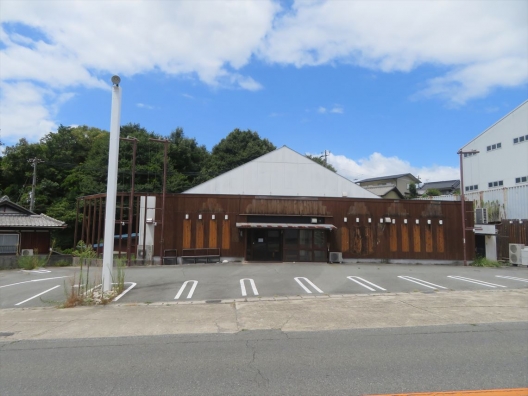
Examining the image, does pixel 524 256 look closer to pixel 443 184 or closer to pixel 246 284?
pixel 246 284

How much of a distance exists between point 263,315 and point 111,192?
6.30 meters

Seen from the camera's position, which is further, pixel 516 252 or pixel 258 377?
pixel 516 252

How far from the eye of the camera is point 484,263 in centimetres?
2183

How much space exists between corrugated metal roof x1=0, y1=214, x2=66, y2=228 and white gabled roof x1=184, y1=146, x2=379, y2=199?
37.2 feet

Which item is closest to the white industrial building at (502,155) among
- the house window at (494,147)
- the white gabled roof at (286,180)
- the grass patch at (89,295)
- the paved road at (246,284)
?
the house window at (494,147)

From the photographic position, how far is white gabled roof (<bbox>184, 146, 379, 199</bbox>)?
83.3 ft

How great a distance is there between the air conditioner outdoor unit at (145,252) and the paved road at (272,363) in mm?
14485

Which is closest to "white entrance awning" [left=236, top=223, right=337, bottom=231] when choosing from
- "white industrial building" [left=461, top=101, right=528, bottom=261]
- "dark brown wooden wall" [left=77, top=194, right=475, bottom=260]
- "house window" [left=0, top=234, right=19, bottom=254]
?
"dark brown wooden wall" [left=77, top=194, right=475, bottom=260]

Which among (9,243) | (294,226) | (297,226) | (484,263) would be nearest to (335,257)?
(297,226)

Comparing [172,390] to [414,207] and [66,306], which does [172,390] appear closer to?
[66,306]

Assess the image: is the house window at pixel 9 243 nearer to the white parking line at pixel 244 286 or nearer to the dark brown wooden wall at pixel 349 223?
the dark brown wooden wall at pixel 349 223

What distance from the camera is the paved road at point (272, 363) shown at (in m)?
4.45

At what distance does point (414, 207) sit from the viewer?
74.6ft

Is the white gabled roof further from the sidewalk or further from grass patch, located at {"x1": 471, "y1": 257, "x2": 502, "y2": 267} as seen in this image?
the sidewalk
